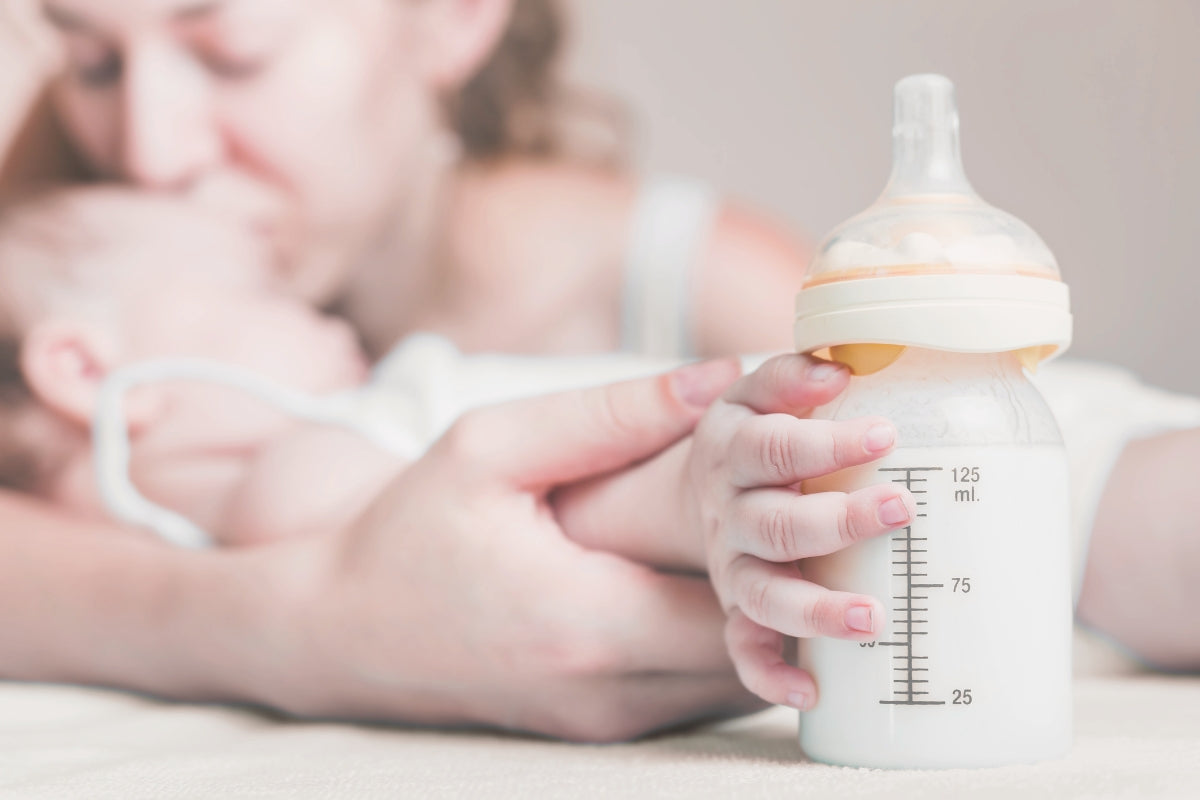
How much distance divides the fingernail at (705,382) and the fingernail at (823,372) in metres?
0.11

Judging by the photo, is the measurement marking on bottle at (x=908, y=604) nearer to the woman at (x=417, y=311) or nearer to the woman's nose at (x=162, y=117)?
the woman at (x=417, y=311)

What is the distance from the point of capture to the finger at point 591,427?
0.60 meters

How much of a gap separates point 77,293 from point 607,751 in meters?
0.96

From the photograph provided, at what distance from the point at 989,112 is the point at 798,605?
5.02 feet

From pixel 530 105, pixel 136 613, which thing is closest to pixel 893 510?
pixel 136 613

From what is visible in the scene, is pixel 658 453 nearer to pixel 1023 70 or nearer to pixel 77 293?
pixel 77 293

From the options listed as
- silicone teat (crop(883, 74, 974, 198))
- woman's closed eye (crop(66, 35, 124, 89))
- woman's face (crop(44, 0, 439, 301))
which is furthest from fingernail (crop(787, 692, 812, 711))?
woman's closed eye (crop(66, 35, 124, 89))

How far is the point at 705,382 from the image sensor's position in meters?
0.60

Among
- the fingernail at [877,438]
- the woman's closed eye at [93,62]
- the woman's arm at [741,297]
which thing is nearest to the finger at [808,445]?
the fingernail at [877,438]

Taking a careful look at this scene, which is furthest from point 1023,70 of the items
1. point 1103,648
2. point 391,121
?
point 1103,648

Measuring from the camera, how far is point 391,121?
169 cm

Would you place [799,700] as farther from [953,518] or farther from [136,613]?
[136,613]

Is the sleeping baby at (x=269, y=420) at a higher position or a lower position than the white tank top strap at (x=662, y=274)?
lower

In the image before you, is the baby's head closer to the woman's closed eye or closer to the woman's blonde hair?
the woman's closed eye
